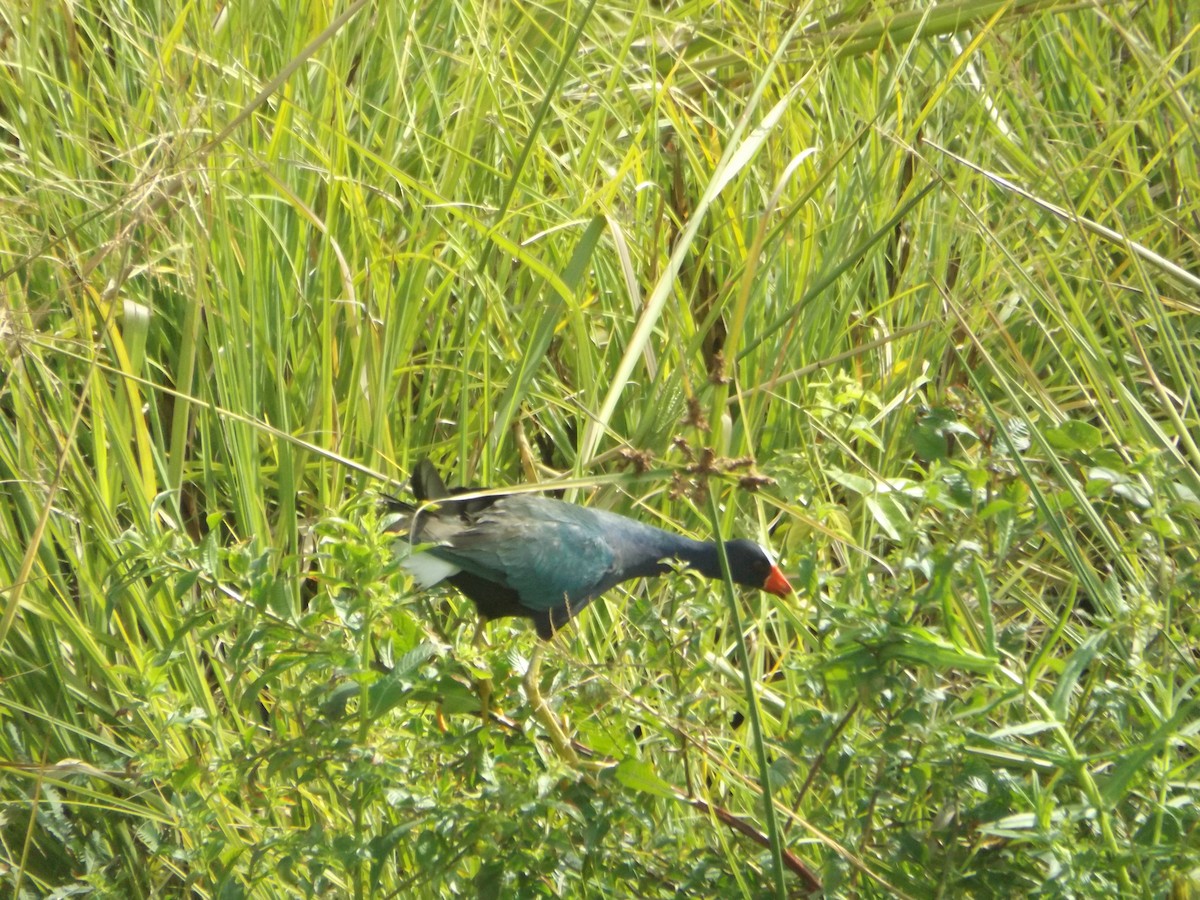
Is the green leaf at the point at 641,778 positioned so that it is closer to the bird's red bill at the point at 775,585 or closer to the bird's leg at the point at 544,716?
the bird's leg at the point at 544,716

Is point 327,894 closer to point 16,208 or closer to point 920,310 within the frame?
point 16,208

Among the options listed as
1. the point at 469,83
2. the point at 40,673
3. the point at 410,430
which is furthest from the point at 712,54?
the point at 40,673

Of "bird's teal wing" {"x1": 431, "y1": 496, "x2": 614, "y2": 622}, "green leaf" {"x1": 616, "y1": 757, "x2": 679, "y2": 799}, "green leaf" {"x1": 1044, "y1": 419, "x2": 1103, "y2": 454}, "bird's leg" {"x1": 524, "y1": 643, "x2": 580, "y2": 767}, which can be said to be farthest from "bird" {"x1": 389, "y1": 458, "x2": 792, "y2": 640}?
"green leaf" {"x1": 1044, "y1": 419, "x2": 1103, "y2": 454}

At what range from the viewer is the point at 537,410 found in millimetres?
2844

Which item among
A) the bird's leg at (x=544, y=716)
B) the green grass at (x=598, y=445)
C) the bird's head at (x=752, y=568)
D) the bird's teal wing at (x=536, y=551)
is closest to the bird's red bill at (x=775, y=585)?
the bird's head at (x=752, y=568)

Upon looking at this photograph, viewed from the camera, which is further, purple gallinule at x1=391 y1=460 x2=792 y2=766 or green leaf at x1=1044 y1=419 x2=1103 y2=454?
purple gallinule at x1=391 y1=460 x2=792 y2=766

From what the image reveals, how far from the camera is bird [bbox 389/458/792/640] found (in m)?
2.38

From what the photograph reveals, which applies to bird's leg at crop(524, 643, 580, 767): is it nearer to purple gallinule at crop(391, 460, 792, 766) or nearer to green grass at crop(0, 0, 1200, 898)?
green grass at crop(0, 0, 1200, 898)

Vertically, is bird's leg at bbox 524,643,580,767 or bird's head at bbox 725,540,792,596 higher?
bird's leg at bbox 524,643,580,767

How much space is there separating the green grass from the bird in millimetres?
81

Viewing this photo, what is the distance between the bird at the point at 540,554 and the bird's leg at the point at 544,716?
1.16 feet

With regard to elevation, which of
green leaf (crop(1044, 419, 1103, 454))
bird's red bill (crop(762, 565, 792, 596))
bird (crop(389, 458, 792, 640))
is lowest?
bird's red bill (crop(762, 565, 792, 596))

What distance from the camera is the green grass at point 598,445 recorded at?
1.73 meters

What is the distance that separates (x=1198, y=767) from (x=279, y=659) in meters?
1.14
